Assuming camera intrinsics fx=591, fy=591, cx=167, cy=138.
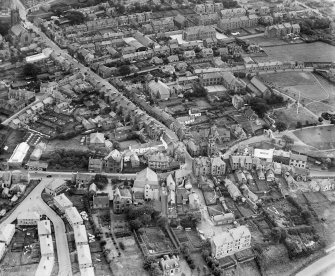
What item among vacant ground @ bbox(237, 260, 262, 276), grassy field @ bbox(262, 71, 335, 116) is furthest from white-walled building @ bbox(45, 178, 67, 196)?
grassy field @ bbox(262, 71, 335, 116)

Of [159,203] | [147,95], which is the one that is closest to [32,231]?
[159,203]

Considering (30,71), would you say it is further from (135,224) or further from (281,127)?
(135,224)

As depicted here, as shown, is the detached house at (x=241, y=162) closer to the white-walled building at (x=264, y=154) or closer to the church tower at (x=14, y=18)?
the white-walled building at (x=264, y=154)

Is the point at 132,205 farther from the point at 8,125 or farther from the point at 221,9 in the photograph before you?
the point at 221,9

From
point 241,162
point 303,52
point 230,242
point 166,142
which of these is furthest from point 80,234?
point 303,52

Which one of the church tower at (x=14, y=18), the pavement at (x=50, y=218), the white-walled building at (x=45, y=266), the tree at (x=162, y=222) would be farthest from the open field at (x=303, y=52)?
the white-walled building at (x=45, y=266)

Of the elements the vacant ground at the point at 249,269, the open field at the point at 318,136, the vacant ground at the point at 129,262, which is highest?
the vacant ground at the point at 129,262
